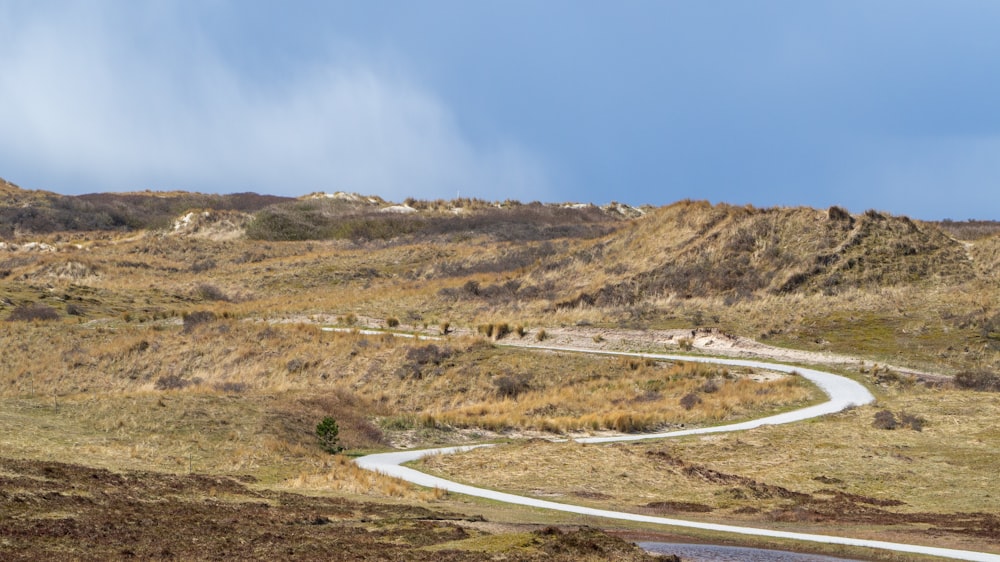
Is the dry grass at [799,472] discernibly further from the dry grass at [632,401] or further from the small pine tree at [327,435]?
the dry grass at [632,401]

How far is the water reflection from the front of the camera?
17.8m

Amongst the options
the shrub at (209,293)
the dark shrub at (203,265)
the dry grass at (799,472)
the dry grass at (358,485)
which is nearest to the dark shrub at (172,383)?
the dry grass at (799,472)

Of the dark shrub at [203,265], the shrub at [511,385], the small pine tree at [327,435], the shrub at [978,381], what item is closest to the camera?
the small pine tree at [327,435]

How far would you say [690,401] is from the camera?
141 ft

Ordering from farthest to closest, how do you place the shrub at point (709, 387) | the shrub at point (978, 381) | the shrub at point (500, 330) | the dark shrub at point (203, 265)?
the dark shrub at point (203, 265) → the shrub at point (500, 330) → the shrub at point (709, 387) → the shrub at point (978, 381)

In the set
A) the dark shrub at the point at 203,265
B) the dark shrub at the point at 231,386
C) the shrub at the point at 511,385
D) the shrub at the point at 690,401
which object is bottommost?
the dark shrub at the point at 231,386

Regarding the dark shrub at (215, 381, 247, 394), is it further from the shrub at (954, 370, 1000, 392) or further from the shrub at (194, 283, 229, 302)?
the shrub at (194, 283, 229, 302)

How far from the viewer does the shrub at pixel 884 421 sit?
36.1 metres

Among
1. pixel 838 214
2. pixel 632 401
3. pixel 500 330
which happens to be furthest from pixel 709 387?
pixel 838 214

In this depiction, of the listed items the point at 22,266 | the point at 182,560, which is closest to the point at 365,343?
the point at 182,560

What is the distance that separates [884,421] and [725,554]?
68.7 ft

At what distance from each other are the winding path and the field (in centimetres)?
111

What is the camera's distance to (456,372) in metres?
51.8

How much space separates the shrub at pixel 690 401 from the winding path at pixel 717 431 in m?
3.60
